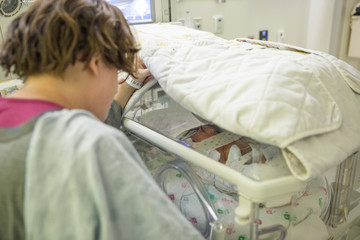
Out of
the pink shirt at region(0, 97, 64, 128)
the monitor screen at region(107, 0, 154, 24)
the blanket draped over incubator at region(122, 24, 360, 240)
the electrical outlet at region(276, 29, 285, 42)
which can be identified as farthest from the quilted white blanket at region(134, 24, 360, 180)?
the electrical outlet at region(276, 29, 285, 42)

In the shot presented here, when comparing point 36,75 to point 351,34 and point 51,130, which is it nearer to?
point 51,130

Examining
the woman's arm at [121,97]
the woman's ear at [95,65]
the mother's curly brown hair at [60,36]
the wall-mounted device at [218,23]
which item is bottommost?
the woman's arm at [121,97]

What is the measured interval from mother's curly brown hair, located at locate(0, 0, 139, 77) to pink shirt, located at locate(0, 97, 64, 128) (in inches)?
3.5

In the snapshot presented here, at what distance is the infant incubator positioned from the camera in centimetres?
67

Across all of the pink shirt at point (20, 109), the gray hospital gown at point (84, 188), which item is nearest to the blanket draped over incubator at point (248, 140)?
the gray hospital gown at point (84, 188)

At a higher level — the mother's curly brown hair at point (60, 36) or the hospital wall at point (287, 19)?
the mother's curly brown hair at point (60, 36)

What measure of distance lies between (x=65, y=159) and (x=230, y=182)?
0.36 m

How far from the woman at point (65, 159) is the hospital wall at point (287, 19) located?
4.65 ft

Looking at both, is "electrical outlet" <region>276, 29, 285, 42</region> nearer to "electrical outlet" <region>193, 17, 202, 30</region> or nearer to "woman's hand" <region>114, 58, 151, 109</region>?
"electrical outlet" <region>193, 17, 202, 30</region>

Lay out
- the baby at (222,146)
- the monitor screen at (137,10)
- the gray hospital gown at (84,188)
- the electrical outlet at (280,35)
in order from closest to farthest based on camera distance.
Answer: the gray hospital gown at (84,188) < the baby at (222,146) < the monitor screen at (137,10) < the electrical outlet at (280,35)

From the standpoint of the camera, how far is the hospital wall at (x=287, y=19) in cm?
214

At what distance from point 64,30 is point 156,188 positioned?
1.17 ft

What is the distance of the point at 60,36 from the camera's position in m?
0.65

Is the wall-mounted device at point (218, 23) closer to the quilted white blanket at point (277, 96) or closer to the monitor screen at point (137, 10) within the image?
the monitor screen at point (137, 10)
